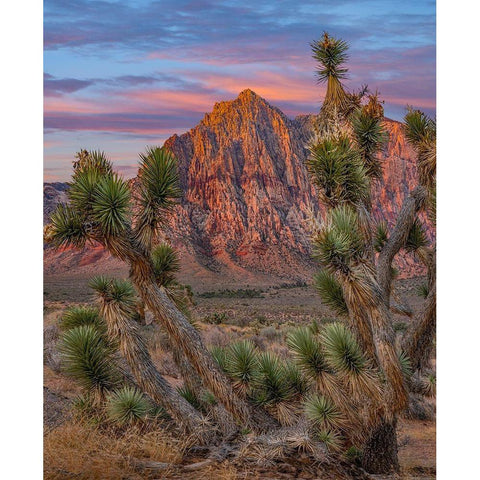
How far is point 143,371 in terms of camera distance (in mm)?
9000

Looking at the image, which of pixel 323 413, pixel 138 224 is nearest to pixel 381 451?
pixel 323 413

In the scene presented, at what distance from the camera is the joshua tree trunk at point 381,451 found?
876 cm

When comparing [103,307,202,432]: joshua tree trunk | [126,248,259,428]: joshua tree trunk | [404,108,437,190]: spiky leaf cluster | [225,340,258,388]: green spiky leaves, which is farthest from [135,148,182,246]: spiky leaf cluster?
[404,108,437,190]: spiky leaf cluster

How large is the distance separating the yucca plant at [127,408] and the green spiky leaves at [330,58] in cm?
517

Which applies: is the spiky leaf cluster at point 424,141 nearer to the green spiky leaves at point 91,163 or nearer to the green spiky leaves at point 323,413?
the green spiky leaves at point 323,413

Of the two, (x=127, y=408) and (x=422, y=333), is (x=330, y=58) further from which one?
(x=127, y=408)

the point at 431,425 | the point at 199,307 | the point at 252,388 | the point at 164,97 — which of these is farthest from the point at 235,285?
the point at 252,388

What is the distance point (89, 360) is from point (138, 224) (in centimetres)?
200

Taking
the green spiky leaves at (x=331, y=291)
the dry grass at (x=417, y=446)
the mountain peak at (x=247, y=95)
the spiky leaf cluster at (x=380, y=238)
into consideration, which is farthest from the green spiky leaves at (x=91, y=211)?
the mountain peak at (x=247, y=95)

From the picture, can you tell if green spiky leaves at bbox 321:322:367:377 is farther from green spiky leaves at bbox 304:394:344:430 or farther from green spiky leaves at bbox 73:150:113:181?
green spiky leaves at bbox 73:150:113:181

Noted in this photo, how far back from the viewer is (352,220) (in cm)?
831

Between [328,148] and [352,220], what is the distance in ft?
3.00
